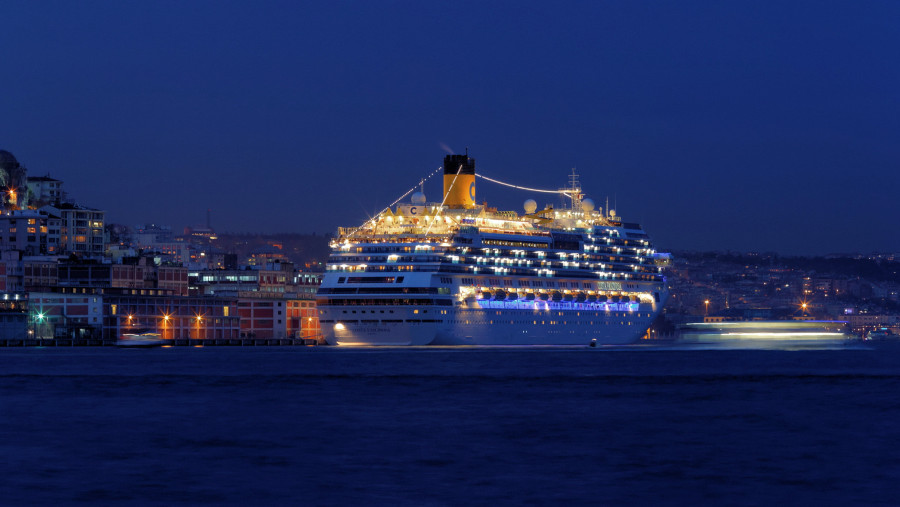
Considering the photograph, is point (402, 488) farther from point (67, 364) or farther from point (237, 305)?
point (237, 305)

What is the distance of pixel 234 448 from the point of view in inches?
1364

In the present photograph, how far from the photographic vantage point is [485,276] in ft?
333

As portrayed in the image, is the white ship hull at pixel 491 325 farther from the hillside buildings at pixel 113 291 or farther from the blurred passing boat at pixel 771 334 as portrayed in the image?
the hillside buildings at pixel 113 291

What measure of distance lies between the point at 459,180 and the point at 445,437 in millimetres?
78405

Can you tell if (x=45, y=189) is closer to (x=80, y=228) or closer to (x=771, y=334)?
(x=80, y=228)

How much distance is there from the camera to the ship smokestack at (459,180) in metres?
114

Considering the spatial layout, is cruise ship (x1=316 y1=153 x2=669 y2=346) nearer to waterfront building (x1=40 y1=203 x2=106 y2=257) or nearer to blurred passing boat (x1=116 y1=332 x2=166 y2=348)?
blurred passing boat (x1=116 y1=332 x2=166 y2=348)

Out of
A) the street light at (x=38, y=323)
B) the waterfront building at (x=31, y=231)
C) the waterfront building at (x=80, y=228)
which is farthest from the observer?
the waterfront building at (x=80, y=228)

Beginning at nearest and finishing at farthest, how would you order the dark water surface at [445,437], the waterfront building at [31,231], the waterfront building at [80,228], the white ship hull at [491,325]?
the dark water surface at [445,437]
the white ship hull at [491,325]
the waterfront building at [31,231]
the waterfront building at [80,228]

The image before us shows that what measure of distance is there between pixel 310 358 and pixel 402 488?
5751 cm

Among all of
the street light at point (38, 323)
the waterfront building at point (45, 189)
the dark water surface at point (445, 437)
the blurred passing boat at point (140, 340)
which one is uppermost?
the waterfront building at point (45, 189)

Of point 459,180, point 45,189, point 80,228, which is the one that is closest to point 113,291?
point 459,180

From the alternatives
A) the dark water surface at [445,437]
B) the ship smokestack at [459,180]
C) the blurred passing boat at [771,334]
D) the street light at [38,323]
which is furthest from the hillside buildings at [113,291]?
the dark water surface at [445,437]

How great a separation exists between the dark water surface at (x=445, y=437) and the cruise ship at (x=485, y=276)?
29.5m
